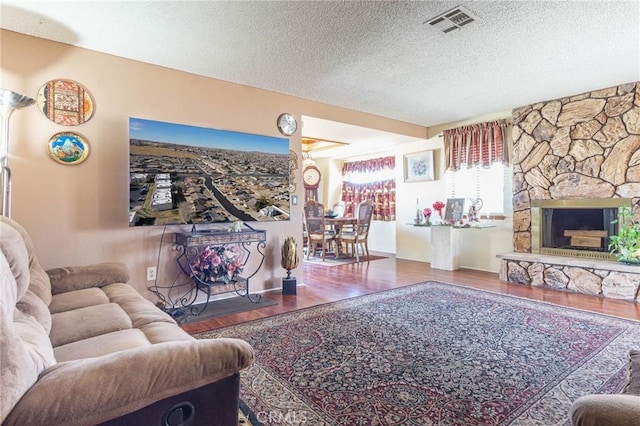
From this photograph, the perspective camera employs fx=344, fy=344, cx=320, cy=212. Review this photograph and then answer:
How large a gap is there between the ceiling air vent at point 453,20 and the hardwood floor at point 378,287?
267 cm

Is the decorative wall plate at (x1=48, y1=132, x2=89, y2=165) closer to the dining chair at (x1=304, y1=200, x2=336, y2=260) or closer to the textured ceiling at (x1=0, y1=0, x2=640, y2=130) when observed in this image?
the textured ceiling at (x1=0, y1=0, x2=640, y2=130)

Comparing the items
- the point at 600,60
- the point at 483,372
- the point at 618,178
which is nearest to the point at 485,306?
the point at 483,372

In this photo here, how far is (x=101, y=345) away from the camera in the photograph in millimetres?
1462

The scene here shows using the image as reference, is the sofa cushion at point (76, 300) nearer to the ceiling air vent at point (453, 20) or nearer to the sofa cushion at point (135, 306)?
the sofa cushion at point (135, 306)

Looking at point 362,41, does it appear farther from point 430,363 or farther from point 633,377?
point 633,377

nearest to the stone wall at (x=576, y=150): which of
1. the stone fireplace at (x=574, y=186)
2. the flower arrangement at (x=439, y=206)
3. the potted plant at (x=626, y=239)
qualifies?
the stone fireplace at (x=574, y=186)

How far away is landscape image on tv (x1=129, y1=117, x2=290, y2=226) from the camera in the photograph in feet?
10.0

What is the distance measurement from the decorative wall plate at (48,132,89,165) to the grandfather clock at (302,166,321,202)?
4.95m

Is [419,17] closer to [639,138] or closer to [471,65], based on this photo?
[471,65]

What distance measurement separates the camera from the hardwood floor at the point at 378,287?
3201mm

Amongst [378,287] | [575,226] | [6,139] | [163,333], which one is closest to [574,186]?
[575,226]

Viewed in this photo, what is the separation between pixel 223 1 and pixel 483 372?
2.87 meters

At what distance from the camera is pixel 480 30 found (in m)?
2.65

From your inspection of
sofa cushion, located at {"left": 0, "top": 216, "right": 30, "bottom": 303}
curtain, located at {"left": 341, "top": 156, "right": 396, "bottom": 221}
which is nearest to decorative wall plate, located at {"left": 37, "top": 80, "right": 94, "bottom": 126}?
sofa cushion, located at {"left": 0, "top": 216, "right": 30, "bottom": 303}
